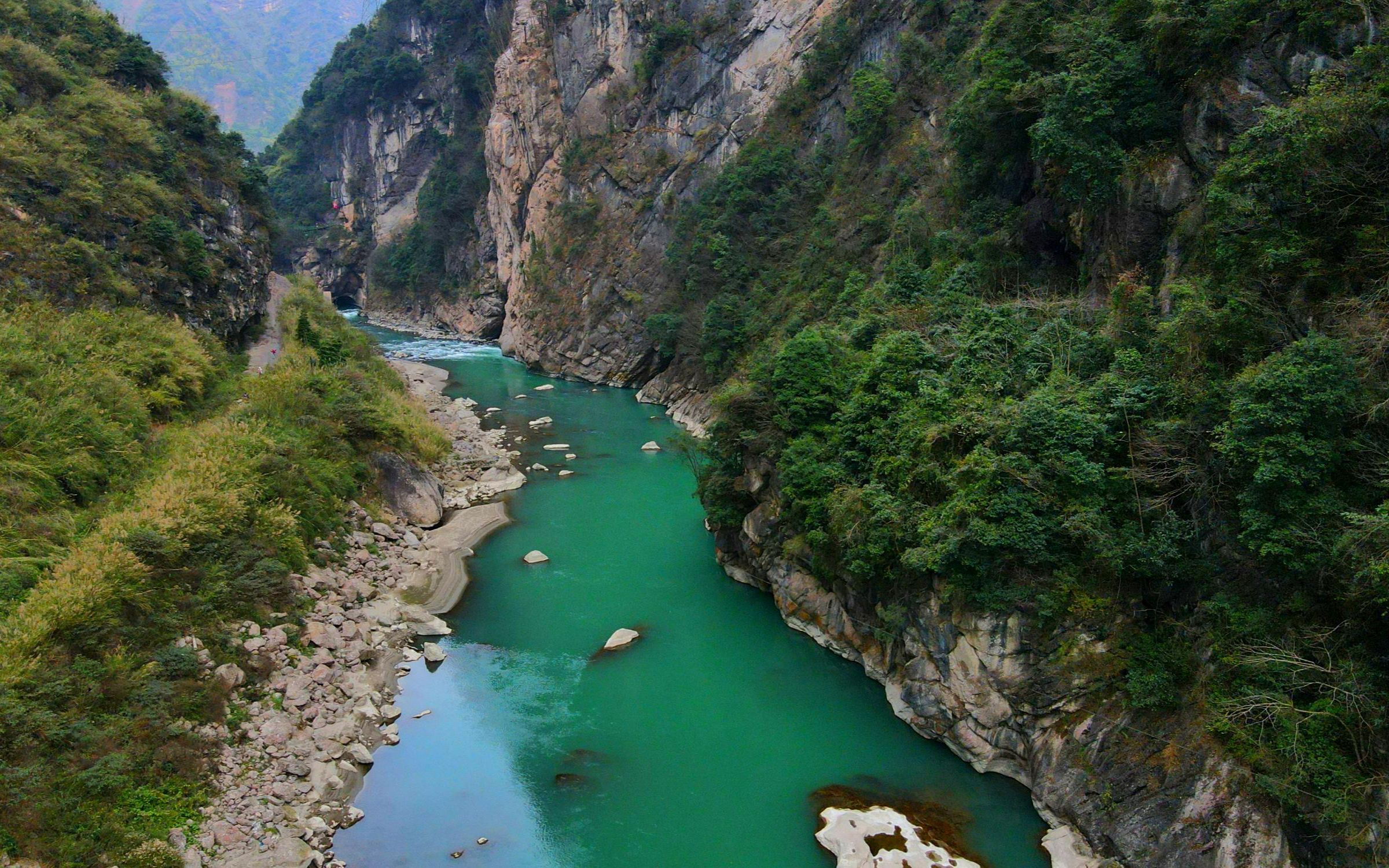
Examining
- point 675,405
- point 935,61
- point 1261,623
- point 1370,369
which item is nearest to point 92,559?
point 1261,623

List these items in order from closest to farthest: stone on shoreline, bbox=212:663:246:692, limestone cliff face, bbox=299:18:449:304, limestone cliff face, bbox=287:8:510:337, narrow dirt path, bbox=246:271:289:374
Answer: stone on shoreline, bbox=212:663:246:692 → narrow dirt path, bbox=246:271:289:374 → limestone cliff face, bbox=287:8:510:337 → limestone cliff face, bbox=299:18:449:304

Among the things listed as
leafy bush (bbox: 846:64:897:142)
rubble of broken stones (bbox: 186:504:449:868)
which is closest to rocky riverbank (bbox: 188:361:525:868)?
rubble of broken stones (bbox: 186:504:449:868)

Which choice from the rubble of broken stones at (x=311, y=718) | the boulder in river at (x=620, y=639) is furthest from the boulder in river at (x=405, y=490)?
the boulder in river at (x=620, y=639)

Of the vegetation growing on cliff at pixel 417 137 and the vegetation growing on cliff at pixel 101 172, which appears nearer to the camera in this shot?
the vegetation growing on cliff at pixel 101 172

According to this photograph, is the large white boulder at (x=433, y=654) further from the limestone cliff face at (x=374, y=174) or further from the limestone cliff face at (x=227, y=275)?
the limestone cliff face at (x=374, y=174)

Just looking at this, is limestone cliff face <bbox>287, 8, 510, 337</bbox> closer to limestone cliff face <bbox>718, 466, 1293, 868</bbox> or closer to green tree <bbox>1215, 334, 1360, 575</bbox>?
limestone cliff face <bbox>718, 466, 1293, 868</bbox>

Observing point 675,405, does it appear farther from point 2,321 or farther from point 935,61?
point 2,321
